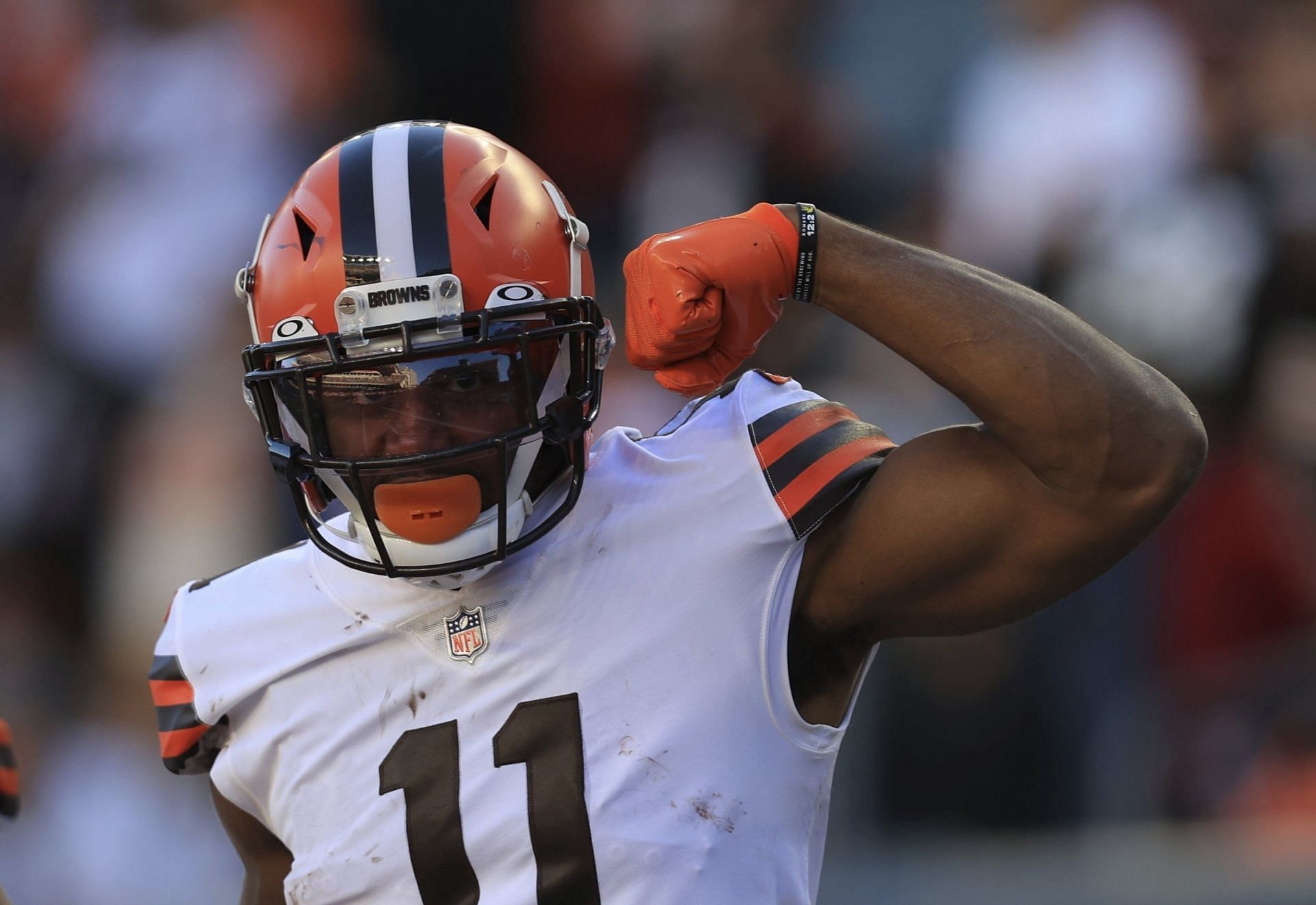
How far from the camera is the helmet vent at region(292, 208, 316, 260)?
71.4 inches

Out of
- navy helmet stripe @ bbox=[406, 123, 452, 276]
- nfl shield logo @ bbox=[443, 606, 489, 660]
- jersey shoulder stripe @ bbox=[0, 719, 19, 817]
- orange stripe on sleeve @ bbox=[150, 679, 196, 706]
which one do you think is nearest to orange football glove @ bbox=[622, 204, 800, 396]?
navy helmet stripe @ bbox=[406, 123, 452, 276]

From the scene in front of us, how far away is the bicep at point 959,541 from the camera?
1.64m

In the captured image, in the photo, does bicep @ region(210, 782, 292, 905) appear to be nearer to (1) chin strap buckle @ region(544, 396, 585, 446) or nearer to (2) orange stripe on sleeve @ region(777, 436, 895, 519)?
(1) chin strap buckle @ region(544, 396, 585, 446)

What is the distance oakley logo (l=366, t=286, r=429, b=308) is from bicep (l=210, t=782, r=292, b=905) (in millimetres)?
773

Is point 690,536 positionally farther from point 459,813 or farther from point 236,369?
point 236,369

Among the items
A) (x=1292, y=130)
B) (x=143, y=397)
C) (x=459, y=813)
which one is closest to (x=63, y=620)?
(x=143, y=397)

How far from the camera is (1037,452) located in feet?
5.30

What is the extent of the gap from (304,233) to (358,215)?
0.29 feet

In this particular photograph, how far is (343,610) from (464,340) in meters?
0.44

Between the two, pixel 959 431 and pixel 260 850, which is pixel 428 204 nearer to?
pixel 959 431

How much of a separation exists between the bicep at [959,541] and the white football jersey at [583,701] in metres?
0.06

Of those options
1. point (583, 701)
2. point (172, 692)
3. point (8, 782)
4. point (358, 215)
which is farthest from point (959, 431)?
point (8, 782)

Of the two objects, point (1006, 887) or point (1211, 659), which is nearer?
point (1006, 887)

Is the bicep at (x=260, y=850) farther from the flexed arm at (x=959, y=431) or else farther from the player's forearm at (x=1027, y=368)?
the player's forearm at (x=1027, y=368)
